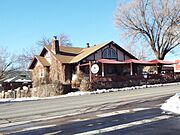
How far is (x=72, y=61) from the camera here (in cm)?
3981

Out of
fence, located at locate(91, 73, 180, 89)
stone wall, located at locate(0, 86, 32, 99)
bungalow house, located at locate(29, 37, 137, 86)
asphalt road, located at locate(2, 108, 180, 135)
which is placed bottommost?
asphalt road, located at locate(2, 108, 180, 135)

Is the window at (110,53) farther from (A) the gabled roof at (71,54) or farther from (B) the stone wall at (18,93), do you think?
(B) the stone wall at (18,93)

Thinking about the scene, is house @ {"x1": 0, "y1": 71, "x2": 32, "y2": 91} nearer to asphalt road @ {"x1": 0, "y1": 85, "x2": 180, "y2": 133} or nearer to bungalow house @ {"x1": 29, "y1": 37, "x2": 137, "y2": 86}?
bungalow house @ {"x1": 29, "y1": 37, "x2": 137, "y2": 86}

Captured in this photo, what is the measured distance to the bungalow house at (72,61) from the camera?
128 ft

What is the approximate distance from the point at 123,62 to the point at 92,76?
8747 mm

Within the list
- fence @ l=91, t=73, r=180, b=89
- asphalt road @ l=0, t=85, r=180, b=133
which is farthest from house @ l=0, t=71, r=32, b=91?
asphalt road @ l=0, t=85, r=180, b=133

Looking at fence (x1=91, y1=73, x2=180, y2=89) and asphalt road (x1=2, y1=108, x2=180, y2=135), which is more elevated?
fence (x1=91, y1=73, x2=180, y2=89)

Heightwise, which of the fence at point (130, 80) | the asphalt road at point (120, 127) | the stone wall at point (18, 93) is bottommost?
the asphalt road at point (120, 127)

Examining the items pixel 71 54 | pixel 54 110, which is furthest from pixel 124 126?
pixel 71 54

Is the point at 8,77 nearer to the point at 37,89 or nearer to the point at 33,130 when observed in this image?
the point at 37,89

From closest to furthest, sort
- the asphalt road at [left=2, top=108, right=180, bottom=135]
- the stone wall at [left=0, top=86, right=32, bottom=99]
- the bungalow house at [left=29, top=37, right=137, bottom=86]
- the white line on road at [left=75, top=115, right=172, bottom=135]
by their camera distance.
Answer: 1. the asphalt road at [left=2, top=108, right=180, bottom=135]
2. the white line on road at [left=75, top=115, right=172, bottom=135]
3. the stone wall at [left=0, top=86, right=32, bottom=99]
4. the bungalow house at [left=29, top=37, right=137, bottom=86]

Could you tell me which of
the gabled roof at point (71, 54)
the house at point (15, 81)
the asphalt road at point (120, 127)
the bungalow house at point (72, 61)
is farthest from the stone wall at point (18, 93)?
the asphalt road at point (120, 127)

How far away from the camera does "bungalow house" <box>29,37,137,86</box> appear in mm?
39125

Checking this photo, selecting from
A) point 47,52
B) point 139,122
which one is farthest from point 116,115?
point 47,52
